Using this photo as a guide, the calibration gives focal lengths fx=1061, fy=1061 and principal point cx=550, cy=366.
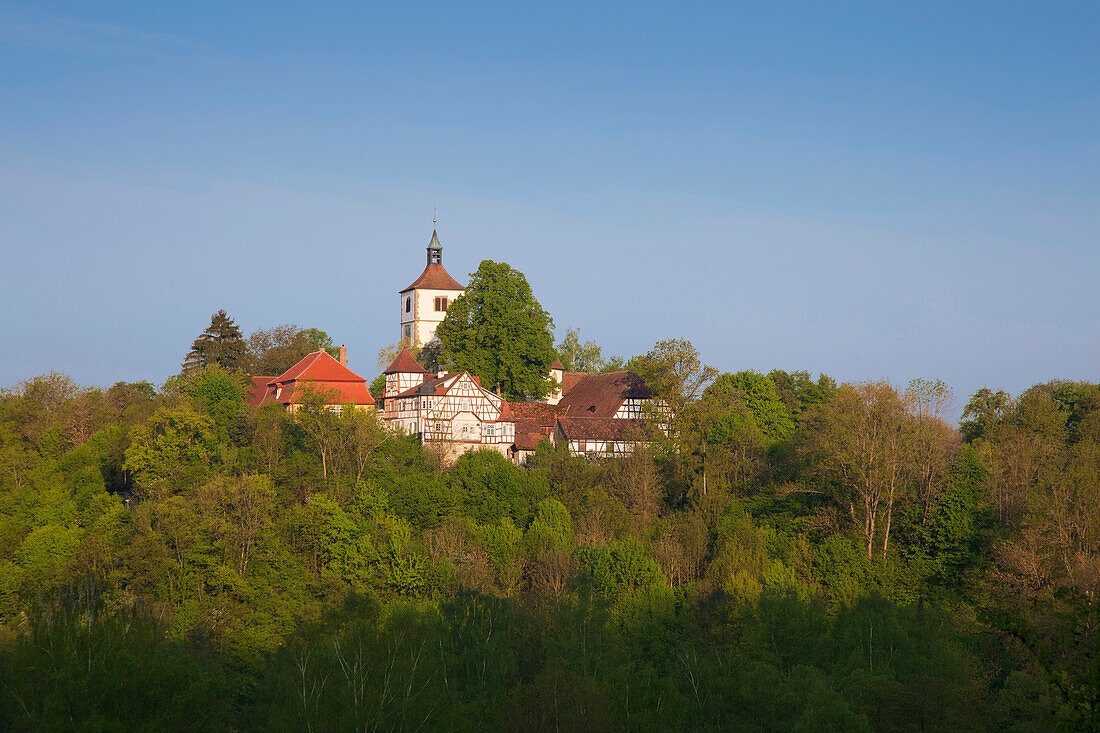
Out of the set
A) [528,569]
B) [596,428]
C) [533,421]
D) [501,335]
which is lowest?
[528,569]

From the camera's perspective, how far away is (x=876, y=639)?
1642 inches

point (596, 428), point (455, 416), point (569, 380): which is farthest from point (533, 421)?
point (569, 380)

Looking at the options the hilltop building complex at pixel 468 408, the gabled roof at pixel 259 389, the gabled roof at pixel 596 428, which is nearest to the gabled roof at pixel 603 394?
the hilltop building complex at pixel 468 408

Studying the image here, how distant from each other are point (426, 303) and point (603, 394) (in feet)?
60.6

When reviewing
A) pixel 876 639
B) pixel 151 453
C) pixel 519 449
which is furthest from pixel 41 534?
pixel 876 639

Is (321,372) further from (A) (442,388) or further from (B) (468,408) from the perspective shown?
(B) (468,408)

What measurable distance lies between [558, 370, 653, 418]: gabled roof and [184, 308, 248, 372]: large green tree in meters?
22.0

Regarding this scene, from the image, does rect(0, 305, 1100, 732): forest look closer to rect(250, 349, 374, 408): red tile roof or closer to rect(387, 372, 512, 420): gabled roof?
rect(250, 349, 374, 408): red tile roof

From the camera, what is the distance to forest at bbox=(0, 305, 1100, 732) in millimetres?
33594

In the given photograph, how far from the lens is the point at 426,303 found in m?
78.8

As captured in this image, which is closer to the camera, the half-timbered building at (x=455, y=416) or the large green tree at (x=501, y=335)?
the half-timbered building at (x=455, y=416)

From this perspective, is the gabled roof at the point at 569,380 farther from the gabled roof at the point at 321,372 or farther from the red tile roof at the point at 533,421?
the gabled roof at the point at 321,372

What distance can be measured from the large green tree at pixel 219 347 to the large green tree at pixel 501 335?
1421 cm

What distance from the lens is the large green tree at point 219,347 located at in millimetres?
70562
